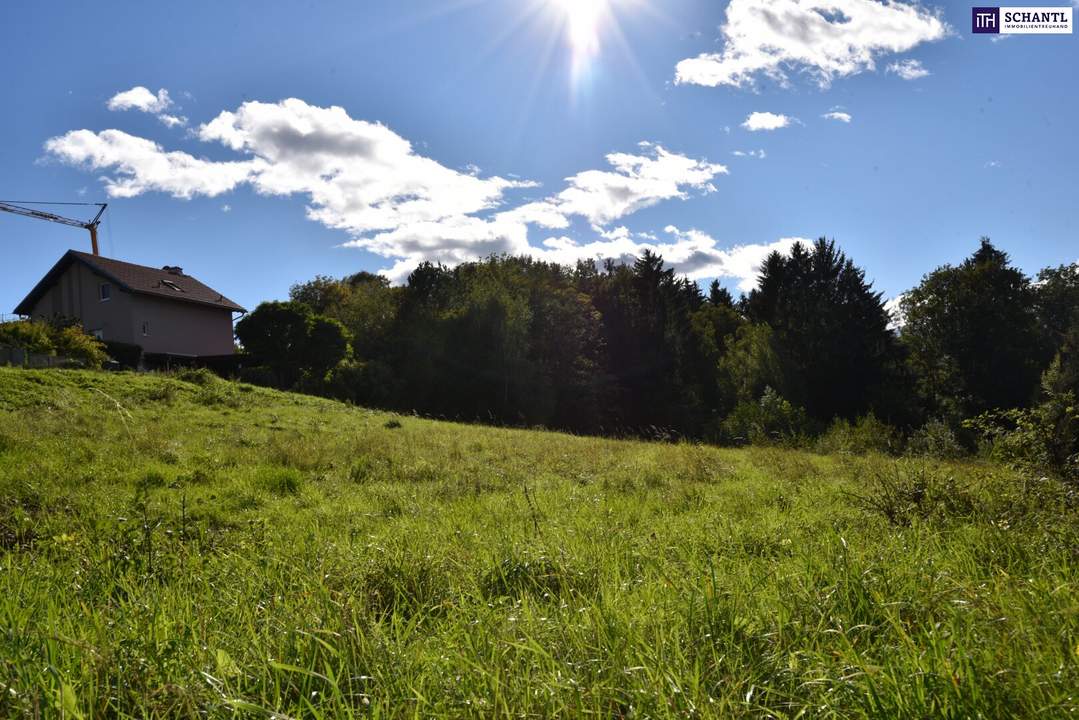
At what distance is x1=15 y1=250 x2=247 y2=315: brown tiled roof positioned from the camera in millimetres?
34781

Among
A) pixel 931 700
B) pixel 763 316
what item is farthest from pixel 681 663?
pixel 763 316

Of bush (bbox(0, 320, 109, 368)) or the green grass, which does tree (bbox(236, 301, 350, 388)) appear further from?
the green grass

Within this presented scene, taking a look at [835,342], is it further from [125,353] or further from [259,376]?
[125,353]

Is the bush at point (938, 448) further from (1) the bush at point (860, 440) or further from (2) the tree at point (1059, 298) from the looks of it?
(2) the tree at point (1059, 298)

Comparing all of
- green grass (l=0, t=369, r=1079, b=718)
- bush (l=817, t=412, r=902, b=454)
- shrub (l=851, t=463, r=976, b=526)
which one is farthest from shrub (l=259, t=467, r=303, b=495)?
bush (l=817, t=412, r=902, b=454)

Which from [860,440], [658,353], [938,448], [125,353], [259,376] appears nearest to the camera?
[938,448]

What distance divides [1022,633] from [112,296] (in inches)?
A: 1724

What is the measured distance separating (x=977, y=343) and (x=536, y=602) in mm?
48502

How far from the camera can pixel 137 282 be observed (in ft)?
116

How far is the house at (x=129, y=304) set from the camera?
34.9 meters

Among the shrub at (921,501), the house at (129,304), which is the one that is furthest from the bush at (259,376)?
the shrub at (921,501)

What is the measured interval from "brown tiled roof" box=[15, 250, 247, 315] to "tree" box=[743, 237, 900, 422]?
132ft

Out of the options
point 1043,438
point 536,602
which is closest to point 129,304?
point 536,602

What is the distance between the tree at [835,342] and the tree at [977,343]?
321 cm
